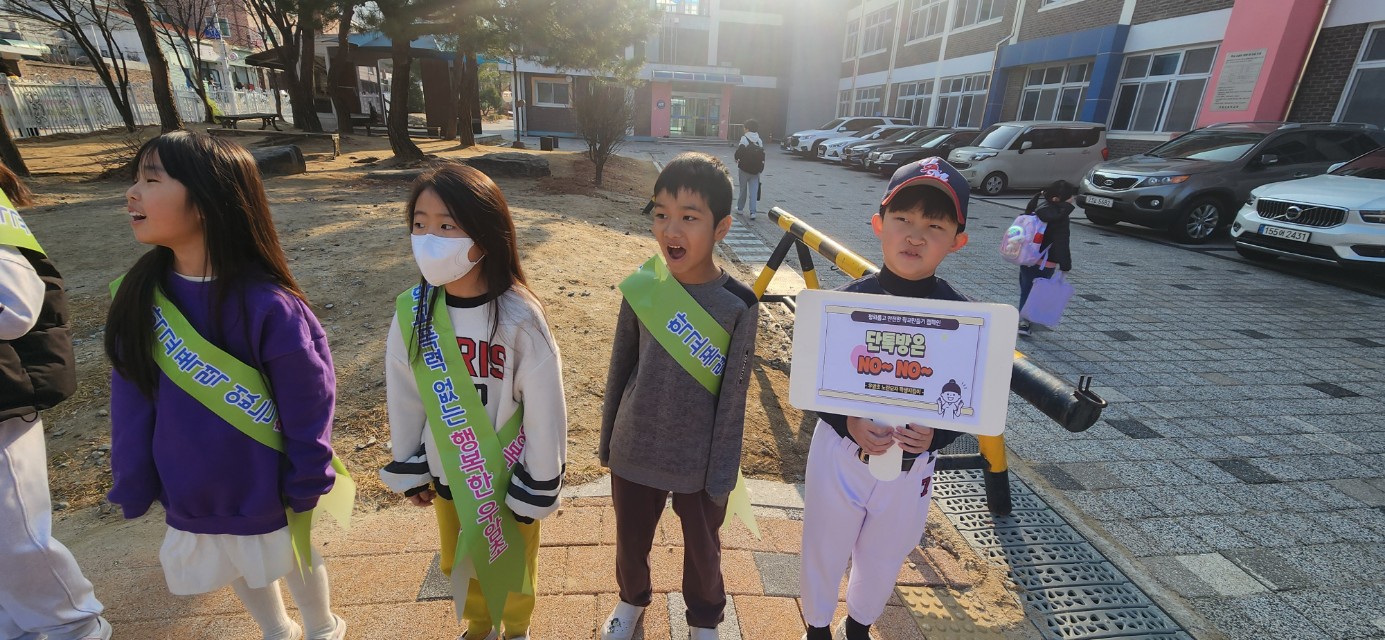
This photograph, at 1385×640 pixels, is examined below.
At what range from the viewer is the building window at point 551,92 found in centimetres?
3097

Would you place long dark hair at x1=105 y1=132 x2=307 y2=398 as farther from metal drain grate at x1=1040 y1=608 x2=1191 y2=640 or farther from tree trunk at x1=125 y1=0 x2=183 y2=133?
tree trunk at x1=125 y1=0 x2=183 y2=133

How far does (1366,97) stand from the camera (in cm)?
1079

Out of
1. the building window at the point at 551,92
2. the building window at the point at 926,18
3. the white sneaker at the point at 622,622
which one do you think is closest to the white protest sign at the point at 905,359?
the white sneaker at the point at 622,622

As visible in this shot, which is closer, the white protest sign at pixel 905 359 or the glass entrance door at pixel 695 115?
the white protest sign at pixel 905 359

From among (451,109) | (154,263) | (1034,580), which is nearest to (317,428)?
(154,263)

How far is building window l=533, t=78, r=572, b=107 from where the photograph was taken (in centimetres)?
3097

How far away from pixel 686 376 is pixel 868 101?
3310 centimetres

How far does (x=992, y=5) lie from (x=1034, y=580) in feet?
80.2

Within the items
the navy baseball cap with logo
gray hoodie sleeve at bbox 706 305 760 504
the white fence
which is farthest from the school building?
gray hoodie sleeve at bbox 706 305 760 504

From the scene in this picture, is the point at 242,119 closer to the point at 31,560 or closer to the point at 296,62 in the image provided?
the point at 296,62

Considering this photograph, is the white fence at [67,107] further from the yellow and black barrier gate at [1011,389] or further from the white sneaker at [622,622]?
the white sneaker at [622,622]

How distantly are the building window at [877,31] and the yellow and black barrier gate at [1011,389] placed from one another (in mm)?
29847

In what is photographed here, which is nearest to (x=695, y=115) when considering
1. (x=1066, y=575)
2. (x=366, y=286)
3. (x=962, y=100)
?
(x=962, y=100)

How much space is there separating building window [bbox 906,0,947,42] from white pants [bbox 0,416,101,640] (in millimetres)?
28334
